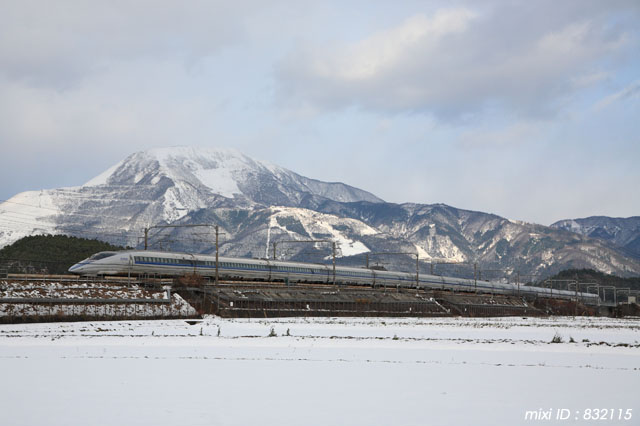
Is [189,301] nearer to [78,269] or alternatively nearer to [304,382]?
[78,269]

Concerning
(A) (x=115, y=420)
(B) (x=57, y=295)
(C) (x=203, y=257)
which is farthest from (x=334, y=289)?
(A) (x=115, y=420)

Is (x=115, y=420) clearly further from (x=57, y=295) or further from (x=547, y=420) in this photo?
(x=57, y=295)

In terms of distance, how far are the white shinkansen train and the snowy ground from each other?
4250 cm

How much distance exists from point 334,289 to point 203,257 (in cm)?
2163

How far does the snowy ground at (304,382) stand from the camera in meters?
16.0

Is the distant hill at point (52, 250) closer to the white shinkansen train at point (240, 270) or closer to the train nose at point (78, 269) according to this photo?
the white shinkansen train at point (240, 270)

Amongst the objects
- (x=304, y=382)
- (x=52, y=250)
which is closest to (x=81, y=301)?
(x=304, y=382)

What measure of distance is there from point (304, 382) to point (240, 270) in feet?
242

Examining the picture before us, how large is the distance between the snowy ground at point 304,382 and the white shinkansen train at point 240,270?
139ft

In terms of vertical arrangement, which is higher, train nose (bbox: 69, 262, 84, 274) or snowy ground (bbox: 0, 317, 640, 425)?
train nose (bbox: 69, 262, 84, 274)

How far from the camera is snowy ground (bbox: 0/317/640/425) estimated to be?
16.0 m

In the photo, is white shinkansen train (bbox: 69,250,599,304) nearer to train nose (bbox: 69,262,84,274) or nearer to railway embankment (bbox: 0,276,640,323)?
train nose (bbox: 69,262,84,274)

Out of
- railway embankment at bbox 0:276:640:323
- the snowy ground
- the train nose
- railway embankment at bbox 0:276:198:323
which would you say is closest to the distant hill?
the train nose

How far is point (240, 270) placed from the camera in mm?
94312
